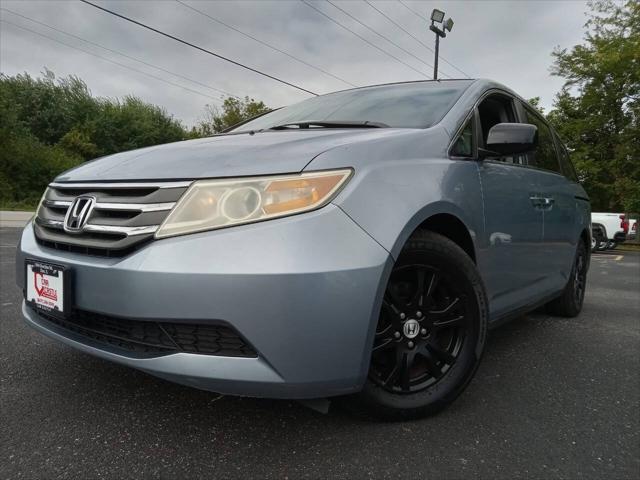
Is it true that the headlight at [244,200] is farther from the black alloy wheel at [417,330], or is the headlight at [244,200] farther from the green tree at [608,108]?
the green tree at [608,108]

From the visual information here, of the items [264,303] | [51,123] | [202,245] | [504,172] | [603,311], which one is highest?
[51,123]

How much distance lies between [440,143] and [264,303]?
40.5 inches

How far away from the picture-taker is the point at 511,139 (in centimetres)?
204

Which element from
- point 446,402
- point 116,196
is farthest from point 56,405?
point 446,402

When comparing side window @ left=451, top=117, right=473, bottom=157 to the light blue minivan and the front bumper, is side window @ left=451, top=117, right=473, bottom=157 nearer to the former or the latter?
the light blue minivan

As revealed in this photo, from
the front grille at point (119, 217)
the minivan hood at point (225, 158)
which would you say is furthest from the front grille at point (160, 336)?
the minivan hood at point (225, 158)

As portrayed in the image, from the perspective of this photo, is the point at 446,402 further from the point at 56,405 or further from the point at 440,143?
the point at 56,405

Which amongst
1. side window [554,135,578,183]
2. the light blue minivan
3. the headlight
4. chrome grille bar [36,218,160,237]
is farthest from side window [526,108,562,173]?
chrome grille bar [36,218,160,237]

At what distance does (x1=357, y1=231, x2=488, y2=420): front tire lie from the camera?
5.21 ft

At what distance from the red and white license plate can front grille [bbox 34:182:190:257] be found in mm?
87

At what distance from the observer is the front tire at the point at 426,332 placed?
5.21ft

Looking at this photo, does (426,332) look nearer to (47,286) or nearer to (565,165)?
(47,286)

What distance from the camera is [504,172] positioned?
2229mm

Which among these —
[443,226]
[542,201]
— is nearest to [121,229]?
[443,226]
